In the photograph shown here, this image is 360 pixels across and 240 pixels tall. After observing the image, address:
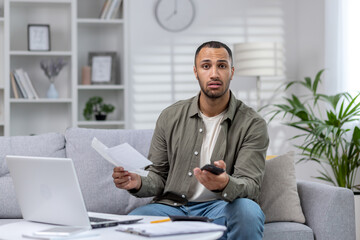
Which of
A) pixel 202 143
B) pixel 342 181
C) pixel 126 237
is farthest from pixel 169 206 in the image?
pixel 342 181

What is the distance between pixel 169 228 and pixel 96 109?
119 inches

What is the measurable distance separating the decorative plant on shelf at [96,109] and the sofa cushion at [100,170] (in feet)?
5.44

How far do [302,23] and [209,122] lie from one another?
257 cm

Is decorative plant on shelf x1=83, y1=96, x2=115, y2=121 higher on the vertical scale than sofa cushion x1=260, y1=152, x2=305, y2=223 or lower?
higher

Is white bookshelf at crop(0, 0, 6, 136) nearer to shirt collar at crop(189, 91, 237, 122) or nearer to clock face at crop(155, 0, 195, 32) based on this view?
clock face at crop(155, 0, 195, 32)

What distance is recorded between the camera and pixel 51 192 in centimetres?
171

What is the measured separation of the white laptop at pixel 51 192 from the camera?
1.65 m

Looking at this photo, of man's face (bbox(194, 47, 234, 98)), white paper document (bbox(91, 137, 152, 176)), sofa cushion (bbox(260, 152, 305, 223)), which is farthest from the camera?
sofa cushion (bbox(260, 152, 305, 223))

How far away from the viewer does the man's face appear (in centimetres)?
241

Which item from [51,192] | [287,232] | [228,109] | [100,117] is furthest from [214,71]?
[100,117]

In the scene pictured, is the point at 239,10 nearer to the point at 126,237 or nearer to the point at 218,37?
the point at 218,37

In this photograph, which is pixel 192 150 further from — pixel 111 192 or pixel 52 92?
pixel 52 92

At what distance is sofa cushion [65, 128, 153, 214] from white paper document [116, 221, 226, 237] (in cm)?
99

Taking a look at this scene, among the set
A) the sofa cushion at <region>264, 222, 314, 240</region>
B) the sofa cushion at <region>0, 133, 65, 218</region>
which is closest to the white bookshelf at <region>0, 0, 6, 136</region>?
the sofa cushion at <region>0, 133, 65, 218</region>
